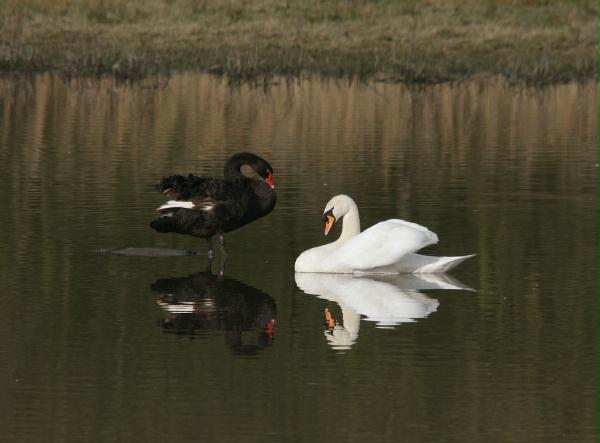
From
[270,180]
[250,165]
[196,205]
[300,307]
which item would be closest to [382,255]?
[300,307]

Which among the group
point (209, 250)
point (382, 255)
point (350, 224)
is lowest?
point (209, 250)

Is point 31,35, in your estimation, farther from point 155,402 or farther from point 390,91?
point 155,402

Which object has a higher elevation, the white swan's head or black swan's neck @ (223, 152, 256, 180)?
black swan's neck @ (223, 152, 256, 180)

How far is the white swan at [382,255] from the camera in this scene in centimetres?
1405

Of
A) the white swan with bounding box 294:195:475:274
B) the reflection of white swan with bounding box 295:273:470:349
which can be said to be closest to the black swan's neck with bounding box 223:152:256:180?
the white swan with bounding box 294:195:475:274

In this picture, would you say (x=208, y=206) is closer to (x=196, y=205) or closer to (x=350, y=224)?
(x=196, y=205)

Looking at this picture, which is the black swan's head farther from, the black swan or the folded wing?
the folded wing

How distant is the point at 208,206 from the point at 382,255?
2.16 metres

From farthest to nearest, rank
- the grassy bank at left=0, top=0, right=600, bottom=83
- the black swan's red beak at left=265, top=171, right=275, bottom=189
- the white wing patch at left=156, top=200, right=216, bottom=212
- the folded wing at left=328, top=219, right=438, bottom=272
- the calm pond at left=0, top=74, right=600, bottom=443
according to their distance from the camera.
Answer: the grassy bank at left=0, top=0, right=600, bottom=83, the black swan's red beak at left=265, top=171, right=275, bottom=189, the white wing patch at left=156, top=200, right=216, bottom=212, the folded wing at left=328, top=219, right=438, bottom=272, the calm pond at left=0, top=74, right=600, bottom=443

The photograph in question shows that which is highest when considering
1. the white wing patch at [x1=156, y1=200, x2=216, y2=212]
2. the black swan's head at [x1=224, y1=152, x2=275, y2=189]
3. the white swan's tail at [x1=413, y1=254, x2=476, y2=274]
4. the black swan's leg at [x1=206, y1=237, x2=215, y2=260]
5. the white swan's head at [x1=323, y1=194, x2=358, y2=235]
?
the black swan's head at [x1=224, y1=152, x2=275, y2=189]

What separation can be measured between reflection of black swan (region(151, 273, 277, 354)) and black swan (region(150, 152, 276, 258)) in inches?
44.2

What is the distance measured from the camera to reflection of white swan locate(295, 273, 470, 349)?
1190 cm

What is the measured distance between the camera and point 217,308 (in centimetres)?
1277

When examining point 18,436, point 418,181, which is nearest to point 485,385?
point 18,436
